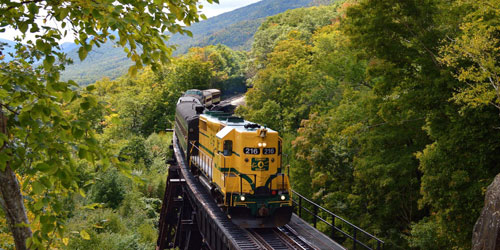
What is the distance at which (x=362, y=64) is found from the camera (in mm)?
30844

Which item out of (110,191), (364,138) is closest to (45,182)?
(364,138)

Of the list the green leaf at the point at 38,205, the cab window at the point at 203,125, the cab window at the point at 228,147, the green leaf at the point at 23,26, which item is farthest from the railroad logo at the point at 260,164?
the green leaf at the point at 38,205

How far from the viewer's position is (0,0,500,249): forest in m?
4.23

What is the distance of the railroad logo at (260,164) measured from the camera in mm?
16766

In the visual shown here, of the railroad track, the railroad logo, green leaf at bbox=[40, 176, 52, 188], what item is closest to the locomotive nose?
the railroad track

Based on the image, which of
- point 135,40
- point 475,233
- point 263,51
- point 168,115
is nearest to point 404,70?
point 475,233

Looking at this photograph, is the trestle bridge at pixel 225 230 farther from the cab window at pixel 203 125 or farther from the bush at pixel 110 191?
the bush at pixel 110 191

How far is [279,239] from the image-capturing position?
1603cm

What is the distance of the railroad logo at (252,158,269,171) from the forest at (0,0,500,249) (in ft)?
15.8

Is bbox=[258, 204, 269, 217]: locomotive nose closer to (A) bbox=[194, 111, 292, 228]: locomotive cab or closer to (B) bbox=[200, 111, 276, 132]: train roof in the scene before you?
(A) bbox=[194, 111, 292, 228]: locomotive cab

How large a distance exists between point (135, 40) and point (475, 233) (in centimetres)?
1312

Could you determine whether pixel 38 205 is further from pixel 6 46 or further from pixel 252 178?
pixel 252 178

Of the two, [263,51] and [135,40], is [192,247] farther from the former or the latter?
[263,51]

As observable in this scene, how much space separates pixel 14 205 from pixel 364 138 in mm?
19486
